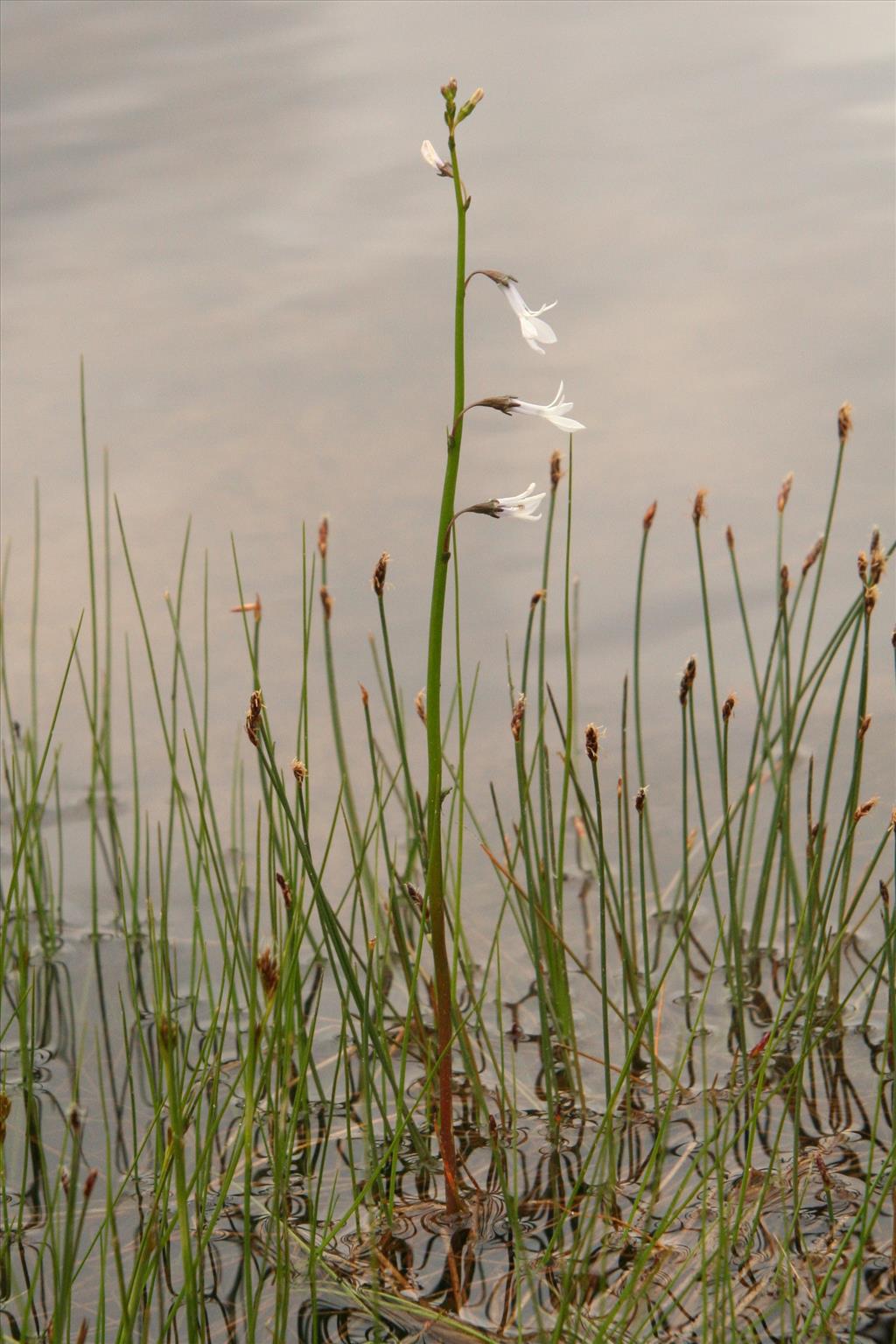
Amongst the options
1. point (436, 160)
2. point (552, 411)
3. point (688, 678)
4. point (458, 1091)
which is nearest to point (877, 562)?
point (688, 678)

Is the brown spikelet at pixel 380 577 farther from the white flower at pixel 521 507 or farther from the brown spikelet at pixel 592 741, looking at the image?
the brown spikelet at pixel 592 741

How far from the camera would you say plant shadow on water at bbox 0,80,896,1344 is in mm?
1352

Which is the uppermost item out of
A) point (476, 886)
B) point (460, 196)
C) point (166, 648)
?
point (460, 196)

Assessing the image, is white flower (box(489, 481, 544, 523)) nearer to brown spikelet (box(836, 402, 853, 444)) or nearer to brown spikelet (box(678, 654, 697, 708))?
brown spikelet (box(678, 654, 697, 708))

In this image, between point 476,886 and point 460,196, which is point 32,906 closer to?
point 476,886

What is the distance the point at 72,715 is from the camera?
3398 millimetres

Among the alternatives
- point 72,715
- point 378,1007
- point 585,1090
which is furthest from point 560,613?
point 378,1007

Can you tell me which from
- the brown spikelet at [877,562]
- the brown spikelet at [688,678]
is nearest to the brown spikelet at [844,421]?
the brown spikelet at [877,562]

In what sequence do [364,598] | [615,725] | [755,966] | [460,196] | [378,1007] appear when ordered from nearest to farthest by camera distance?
[460,196] → [378,1007] → [755,966] → [615,725] → [364,598]

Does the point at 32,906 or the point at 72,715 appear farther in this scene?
the point at 72,715

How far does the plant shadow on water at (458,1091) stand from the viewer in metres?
1.35

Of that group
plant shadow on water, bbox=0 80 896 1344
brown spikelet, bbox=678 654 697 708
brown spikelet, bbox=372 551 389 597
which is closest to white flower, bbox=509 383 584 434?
plant shadow on water, bbox=0 80 896 1344

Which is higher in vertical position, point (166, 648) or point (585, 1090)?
point (166, 648)

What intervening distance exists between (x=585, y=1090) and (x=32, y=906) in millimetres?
1227
